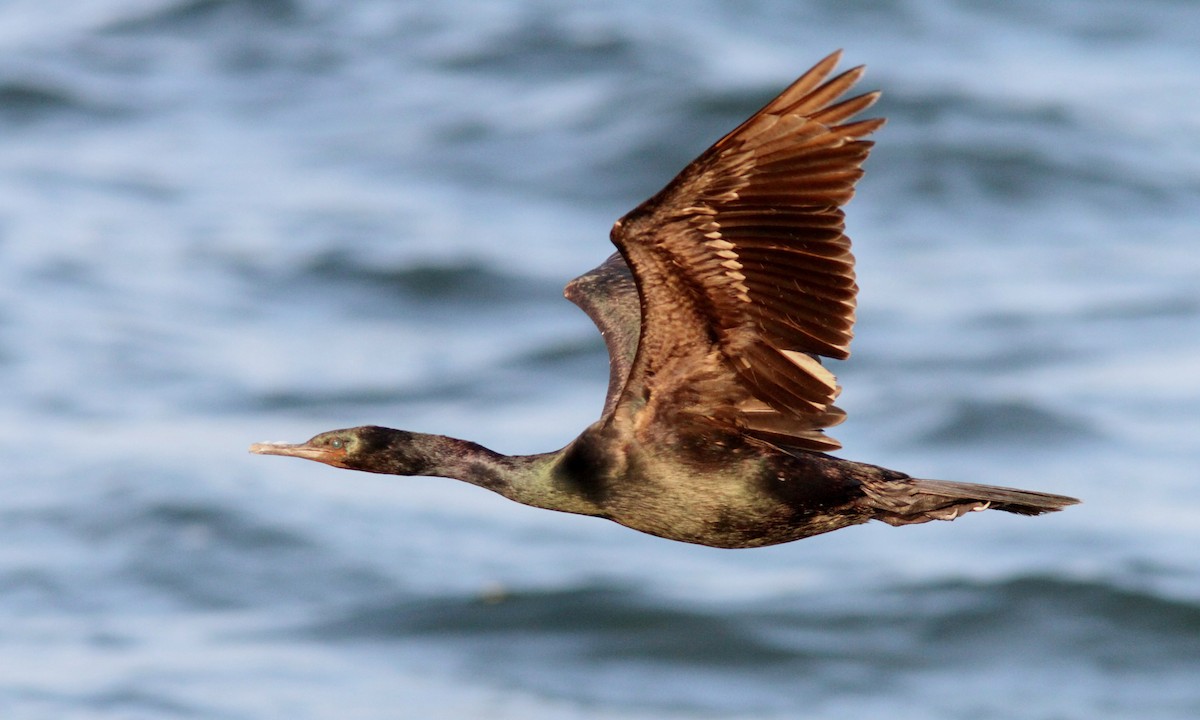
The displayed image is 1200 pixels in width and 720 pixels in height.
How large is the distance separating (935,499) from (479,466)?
1.87 metres

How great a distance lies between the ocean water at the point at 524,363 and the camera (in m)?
22.2

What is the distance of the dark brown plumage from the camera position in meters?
6.98

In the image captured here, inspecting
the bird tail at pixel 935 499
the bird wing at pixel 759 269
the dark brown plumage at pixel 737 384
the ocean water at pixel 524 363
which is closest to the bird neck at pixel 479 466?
the dark brown plumage at pixel 737 384

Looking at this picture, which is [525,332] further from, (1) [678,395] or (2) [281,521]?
(1) [678,395]

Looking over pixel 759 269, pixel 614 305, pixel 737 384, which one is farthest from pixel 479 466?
pixel 759 269

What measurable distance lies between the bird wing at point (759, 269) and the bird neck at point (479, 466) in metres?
0.51

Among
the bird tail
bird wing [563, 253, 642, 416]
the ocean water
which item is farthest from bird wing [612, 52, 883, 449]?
the ocean water

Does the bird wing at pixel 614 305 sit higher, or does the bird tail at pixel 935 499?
the bird wing at pixel 614 305

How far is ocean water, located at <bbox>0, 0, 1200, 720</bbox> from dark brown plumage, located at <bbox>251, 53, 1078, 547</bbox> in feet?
43.7

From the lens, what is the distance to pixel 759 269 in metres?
7.33

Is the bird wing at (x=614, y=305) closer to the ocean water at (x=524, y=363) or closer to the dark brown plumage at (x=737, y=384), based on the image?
the dark brown plumage at (x=737, y=384)

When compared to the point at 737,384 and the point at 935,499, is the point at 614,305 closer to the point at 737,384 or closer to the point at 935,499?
the point at 737,384

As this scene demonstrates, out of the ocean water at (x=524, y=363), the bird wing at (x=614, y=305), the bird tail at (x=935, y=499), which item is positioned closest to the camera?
the bird tail at (x=935, y=499)

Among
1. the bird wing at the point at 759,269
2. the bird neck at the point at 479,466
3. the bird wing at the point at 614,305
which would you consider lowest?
the bird neck at the point at 479,466
